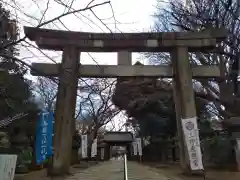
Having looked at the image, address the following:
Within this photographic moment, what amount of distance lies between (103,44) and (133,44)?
1.26 m

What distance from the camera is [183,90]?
12422mm

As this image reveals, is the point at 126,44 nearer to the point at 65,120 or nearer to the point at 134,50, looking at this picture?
the point at 134,50

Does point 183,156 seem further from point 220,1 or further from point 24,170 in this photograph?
point 220,1

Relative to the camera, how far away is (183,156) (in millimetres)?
12148

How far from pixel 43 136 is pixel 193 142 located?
213 inches

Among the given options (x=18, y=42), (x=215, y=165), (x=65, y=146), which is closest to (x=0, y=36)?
(x=18, y=42)

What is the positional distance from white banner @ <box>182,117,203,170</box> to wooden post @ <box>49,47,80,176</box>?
176 inches

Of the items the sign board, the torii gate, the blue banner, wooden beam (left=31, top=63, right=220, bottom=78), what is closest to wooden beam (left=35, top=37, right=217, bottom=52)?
the torii gate

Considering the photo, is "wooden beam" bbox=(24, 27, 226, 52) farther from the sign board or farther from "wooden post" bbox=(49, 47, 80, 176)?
the sign board

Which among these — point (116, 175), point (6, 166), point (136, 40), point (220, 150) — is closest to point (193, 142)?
point (116, 175)

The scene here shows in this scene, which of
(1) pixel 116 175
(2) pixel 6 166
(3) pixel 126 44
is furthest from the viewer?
(3) pixel 126 44

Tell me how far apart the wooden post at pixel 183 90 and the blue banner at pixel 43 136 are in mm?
5325

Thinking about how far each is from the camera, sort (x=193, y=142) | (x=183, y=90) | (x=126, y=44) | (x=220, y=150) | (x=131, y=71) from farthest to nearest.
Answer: (x=220, y=150) < (x=126, y=44) < (x=131, y=71) < (x=183, y=90) < (x=193, y=142)

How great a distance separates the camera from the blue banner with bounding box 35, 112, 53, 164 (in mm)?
9297
